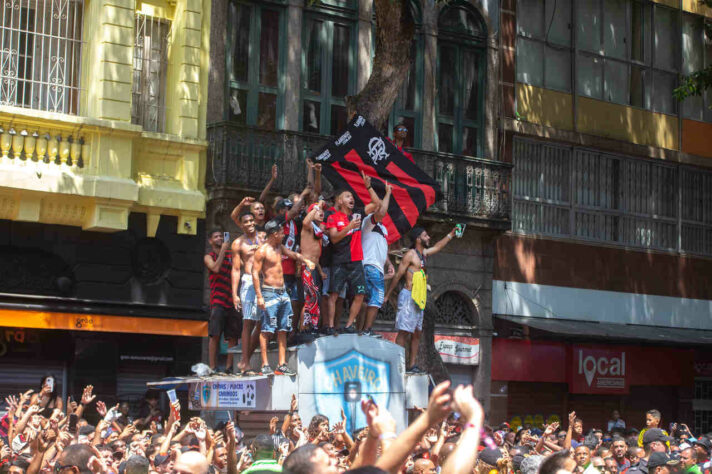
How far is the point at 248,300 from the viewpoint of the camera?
14.6 metres

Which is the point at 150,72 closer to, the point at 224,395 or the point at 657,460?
the point at 224,395

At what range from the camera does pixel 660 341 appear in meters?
24.0

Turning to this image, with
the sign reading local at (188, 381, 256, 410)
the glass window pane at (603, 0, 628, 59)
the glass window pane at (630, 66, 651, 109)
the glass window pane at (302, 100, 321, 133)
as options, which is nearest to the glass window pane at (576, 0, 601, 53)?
the glass window pane at (603, 0, 628, 59)

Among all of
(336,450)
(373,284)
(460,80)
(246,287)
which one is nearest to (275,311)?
(246,287)

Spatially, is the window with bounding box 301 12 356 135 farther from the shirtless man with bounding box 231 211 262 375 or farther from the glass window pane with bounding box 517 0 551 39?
the shirtless man with bounding box 231 211 262 375

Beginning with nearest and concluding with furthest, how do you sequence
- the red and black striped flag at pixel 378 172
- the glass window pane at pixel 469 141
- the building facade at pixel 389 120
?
the red and black striped flag at pixel 378 172 < the building facade at pixel 389 120 < the glass window pane at pixel 469 141

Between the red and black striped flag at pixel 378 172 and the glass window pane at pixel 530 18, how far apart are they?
8314mm

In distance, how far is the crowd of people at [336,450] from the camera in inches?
203

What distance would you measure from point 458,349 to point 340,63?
5.76 meters

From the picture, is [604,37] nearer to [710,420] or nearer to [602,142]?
[602,142]

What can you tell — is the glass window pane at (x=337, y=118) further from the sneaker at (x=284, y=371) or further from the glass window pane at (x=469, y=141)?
the sneaker at (x=284, y=371)

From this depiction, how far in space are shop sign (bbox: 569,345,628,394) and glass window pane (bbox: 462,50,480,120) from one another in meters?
5.08

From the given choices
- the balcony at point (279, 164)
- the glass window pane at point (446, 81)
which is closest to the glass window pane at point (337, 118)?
the balcony at point (279, 164)

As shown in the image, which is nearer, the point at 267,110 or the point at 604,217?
the point at 267,110
